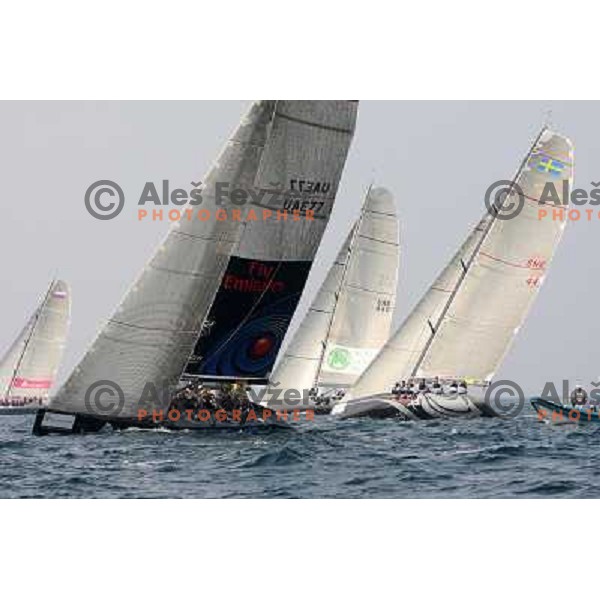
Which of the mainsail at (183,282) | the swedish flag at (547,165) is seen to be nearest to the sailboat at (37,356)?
the mainsail at (183,282)

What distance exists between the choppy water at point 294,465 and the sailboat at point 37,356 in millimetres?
1856

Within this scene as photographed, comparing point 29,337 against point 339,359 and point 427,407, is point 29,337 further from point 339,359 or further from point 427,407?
point 339,359

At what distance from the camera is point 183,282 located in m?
23.3

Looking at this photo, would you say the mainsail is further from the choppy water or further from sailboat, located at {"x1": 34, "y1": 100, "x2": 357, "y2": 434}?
the choppy water

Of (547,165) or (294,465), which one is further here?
(547,165)

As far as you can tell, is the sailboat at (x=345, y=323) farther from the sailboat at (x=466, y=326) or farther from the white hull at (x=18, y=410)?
the white hull at (x=18, y=410)

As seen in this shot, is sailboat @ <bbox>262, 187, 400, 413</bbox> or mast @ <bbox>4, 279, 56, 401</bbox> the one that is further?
sailboat @ <bbox>262, 187, 400, 413</bbox>

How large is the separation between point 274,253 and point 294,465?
21.8 ft

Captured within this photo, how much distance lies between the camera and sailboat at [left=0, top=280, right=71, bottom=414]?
59.5 ft

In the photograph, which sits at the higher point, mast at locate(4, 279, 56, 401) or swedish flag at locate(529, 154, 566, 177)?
swedish flag at locate(529, 154, 566, 177)

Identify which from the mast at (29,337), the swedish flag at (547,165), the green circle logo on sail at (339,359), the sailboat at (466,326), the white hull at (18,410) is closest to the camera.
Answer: the mast at (29,337)

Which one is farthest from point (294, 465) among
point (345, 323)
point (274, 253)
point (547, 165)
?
point (345, 323)

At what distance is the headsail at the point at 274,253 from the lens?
2328cm

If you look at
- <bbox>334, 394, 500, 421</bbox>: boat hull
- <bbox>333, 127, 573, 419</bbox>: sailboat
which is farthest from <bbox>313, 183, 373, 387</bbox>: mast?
<bbox>334, 394, 500, 421</bbox>: boat hull
